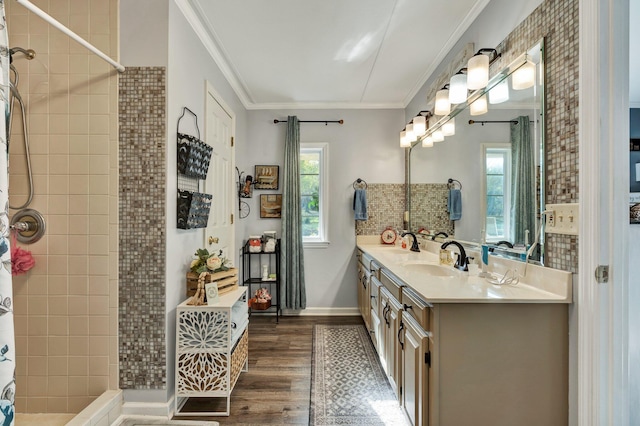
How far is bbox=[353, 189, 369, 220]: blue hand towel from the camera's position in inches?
137

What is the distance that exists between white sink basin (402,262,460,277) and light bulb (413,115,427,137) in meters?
1.29

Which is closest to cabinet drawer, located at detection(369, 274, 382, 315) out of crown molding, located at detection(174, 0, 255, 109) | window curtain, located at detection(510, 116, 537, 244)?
window curtain, located at detection(510, 116, 537, 244)

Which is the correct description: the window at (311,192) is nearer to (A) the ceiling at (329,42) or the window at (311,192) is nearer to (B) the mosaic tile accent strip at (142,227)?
(A) the ceiling at (329,42)

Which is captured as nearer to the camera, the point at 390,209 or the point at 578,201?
the point at 578,201

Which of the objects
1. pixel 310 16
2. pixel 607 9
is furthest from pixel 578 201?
pixel 310 16

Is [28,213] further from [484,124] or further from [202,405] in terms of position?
[484,124]

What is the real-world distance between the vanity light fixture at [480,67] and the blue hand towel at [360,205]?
1.80 metres

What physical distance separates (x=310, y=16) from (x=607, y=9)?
5.16ft

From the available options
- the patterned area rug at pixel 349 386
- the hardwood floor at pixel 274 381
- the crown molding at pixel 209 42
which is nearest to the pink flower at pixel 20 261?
the hardwood floor at pixel 274 381

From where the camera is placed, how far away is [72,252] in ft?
5.68

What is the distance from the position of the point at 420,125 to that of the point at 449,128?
18.3 inches

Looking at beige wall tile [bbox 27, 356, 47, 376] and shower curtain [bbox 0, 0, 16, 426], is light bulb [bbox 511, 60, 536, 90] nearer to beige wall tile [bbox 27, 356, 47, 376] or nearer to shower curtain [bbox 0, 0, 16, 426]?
shower curtain [bbox 0, 0, 16, 426]

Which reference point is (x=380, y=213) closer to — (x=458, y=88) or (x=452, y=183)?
(x=452, y=183)

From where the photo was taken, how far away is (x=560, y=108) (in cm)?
131
